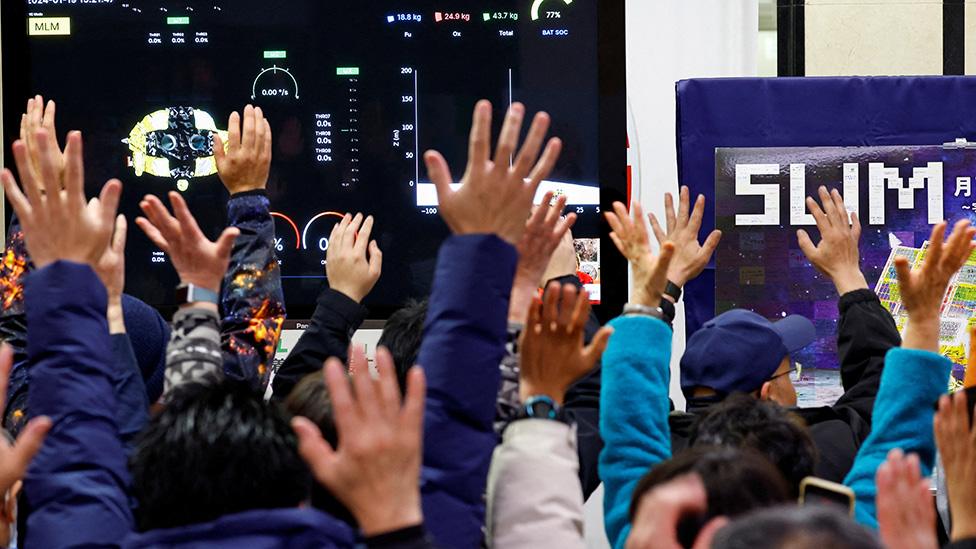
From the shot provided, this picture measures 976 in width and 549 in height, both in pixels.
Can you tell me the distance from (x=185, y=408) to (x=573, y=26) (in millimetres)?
2391

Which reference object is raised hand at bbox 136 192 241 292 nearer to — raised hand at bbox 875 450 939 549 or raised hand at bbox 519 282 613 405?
raised hand at bbox 519 282 613 405

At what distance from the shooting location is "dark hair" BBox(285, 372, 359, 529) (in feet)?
5.41

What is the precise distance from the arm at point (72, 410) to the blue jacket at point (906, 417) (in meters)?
1.01

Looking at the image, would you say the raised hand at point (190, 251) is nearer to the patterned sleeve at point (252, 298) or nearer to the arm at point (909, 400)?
the patterned sleeve at point (252, 298)

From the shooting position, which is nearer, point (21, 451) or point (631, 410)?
point (21, 451)

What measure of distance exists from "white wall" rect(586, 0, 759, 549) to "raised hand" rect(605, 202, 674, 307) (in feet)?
5.22

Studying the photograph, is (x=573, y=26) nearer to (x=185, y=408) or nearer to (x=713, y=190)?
(x=713, y=190)

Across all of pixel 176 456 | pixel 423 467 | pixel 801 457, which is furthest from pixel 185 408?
pixel 801 457

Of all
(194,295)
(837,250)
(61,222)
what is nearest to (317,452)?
(61,222)

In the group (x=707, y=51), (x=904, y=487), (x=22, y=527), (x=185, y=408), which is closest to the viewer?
(x=904, y=487)

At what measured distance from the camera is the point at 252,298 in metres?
2.33

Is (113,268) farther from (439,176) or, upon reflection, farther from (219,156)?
(439,176)

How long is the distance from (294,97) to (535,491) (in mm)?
2315

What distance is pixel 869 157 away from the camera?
371 cm
